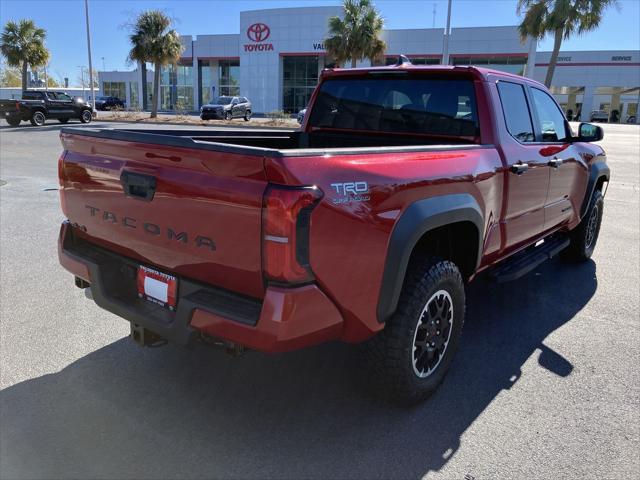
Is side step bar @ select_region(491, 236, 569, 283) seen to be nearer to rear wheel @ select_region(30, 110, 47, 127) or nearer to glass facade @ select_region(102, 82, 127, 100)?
rear wheel @ select_region(30, 110, 47, 127)

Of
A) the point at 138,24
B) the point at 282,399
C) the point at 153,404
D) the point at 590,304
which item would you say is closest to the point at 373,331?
the point at 282,399

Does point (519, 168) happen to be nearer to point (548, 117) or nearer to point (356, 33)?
point (548, 117)

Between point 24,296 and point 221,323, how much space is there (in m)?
3.07

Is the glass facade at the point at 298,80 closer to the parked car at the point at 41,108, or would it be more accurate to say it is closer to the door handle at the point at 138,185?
the parked car at the point at 41,108

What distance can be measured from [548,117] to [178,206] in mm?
3701

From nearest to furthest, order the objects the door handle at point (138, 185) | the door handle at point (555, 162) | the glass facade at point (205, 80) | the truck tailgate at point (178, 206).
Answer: the truck tailgate at point (178, 206)
the door handle at point (138, 185)
the door handle at point (555, 162)
the glass facade at point (205, 80)

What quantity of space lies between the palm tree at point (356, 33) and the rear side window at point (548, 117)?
32912 mm

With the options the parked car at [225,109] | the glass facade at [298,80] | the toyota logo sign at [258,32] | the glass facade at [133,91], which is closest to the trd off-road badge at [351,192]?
the parked car at [225,109]

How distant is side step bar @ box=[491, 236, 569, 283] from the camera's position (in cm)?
386

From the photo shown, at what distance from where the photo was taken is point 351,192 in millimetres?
2270

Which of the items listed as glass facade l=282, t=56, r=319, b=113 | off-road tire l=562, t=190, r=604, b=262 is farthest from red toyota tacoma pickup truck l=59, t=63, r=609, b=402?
glass facade l=282, t=56, r=319, b=113

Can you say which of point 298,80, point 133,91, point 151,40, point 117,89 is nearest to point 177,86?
point 133,91

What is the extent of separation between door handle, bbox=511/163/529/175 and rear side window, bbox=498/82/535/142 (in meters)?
0.25

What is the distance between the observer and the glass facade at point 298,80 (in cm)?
5078
